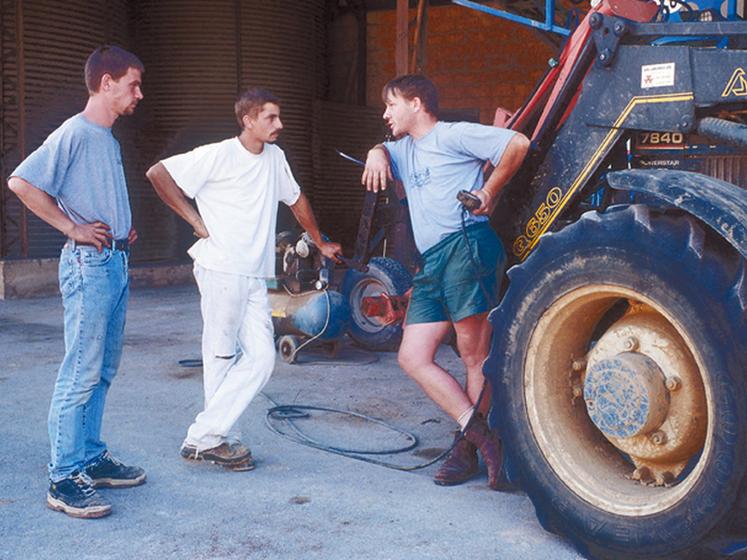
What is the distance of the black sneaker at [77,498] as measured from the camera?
427 cm

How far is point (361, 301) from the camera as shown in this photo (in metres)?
8.79

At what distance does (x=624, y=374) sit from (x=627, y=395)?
0.27 feet

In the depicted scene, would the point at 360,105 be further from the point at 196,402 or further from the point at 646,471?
the point at 646,471

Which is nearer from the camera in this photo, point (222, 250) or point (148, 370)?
point (222, 250)

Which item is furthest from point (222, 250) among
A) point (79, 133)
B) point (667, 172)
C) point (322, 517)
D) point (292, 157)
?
point (292, 157)

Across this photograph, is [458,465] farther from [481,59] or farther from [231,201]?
[481,59]

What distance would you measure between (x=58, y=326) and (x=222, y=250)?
5668 mm

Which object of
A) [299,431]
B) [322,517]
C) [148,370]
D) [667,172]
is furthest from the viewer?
[148,370]

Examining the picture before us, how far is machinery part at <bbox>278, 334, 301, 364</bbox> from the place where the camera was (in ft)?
26.7

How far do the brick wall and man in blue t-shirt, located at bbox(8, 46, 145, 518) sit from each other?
1261 cm

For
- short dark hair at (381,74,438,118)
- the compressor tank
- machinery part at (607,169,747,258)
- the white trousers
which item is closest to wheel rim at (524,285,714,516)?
machinery part at (607,169,747,258)

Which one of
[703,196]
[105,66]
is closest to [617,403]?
[703,196]

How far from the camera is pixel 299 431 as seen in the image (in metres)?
5.88

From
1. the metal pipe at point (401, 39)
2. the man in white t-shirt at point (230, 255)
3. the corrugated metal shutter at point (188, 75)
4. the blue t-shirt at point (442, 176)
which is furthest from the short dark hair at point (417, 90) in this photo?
the corrugated metal shutter at point (188, 75)
